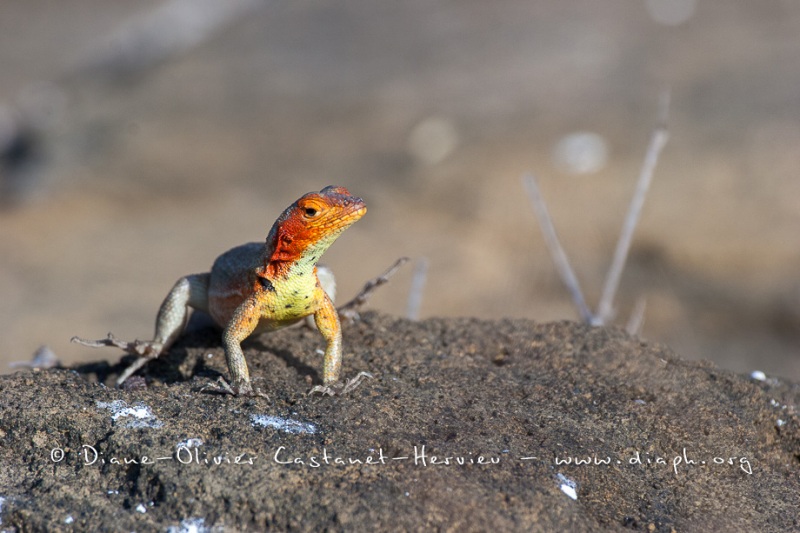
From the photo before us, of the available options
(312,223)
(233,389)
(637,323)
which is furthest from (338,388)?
(637,323)

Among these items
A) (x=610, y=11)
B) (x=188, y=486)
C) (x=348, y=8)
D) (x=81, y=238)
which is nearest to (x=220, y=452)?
(x=188, y=486)

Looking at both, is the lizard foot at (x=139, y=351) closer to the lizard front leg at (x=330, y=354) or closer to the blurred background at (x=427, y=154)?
the lizard front leg at (x=330, y=354)

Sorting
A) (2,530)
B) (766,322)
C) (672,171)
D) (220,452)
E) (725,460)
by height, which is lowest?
(766,322)

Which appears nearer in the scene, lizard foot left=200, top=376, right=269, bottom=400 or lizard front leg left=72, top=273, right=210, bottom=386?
lizard foot left=200, top=376, right=269, bottom=400

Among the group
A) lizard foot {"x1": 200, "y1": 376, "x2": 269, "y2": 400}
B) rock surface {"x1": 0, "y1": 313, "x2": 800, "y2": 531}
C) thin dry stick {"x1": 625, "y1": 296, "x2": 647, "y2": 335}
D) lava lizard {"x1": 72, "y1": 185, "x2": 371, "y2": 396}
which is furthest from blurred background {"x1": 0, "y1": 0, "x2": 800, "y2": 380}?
lizard foot {"x1": 200, "y1": 376, "x2": 269, "y2": 400}

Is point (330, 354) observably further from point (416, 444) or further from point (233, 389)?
point (416, 444)

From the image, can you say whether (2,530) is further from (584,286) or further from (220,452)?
(584,286)

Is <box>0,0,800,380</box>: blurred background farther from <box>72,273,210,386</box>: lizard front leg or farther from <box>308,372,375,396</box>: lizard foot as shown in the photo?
<box>308,372,375,396</box>: lizard foot
